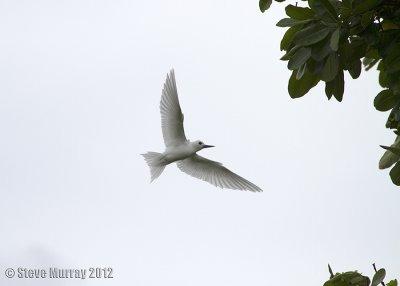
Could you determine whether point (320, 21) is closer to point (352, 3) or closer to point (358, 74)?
point (352, 3)

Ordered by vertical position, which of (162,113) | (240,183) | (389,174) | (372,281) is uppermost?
(162,113)

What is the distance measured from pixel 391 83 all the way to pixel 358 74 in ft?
0.65

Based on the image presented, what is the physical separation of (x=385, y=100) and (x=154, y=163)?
354 inches

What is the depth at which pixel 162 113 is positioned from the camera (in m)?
13.0

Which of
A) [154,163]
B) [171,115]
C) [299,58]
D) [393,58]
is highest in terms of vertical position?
[171,115]

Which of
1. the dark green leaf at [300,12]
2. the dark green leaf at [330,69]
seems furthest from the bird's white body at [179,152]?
the dark green leaf at [330,69]

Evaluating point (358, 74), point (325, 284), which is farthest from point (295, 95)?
point (325, 284)

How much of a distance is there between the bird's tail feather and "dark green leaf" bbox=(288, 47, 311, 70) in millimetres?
9060

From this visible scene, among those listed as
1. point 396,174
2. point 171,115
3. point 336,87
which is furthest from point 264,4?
point 171,115

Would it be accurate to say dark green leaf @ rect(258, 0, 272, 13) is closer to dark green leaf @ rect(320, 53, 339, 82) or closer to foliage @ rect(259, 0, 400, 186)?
foliage @ rect(259, 0, 400, 186)

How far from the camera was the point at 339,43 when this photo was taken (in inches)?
159

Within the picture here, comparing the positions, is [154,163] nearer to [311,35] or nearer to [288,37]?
[288,37]

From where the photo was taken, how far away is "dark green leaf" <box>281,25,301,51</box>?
4.27 m

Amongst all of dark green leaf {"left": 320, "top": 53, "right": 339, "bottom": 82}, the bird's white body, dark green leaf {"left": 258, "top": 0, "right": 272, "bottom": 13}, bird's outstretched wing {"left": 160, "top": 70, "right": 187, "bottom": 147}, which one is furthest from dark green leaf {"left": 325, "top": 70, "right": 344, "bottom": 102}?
the bird's white body
